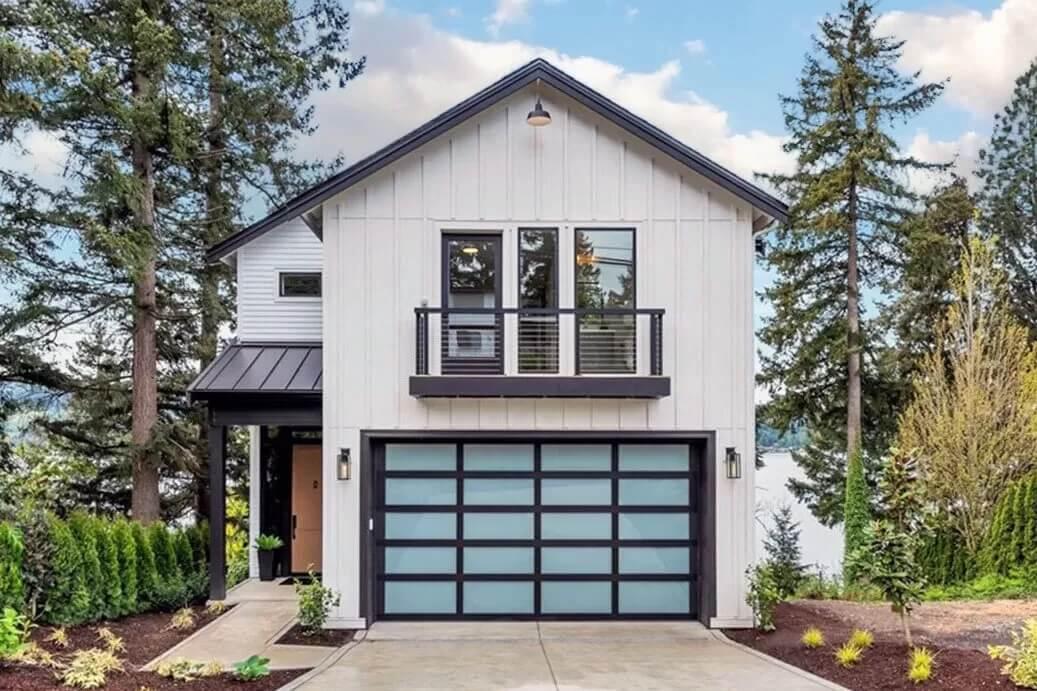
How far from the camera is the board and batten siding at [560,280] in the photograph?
10.6m

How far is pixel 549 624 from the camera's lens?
1069 centimetres

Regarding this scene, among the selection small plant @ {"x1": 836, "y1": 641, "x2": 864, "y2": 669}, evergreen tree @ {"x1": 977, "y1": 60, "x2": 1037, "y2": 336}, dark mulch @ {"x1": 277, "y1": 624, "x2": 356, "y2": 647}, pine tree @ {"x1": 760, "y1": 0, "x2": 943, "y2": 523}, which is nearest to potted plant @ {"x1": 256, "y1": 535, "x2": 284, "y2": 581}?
dark mulch @ {"x1": 277, "y1": 624, "x2": 356, "y2": 647}

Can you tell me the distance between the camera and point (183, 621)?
10.4 meters

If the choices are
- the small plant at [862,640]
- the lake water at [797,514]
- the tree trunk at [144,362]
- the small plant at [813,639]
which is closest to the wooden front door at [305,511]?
the tree trunk at [144,362]

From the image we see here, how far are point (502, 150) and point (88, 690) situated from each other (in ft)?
24.6

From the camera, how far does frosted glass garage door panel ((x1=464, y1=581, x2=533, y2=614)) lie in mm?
10844

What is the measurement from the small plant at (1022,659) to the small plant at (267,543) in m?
9.96

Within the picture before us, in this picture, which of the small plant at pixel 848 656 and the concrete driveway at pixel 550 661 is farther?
the small plant at pixel 848 656

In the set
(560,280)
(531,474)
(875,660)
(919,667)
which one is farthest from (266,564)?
(919,667)

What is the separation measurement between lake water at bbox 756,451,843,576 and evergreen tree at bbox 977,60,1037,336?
8.48 m

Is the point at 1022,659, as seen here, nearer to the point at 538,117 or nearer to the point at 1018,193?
the point at 538,117

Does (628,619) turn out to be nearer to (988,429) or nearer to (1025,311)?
(988,429)

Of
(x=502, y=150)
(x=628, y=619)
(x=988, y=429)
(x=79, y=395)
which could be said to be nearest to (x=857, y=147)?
(x=988, y=429)

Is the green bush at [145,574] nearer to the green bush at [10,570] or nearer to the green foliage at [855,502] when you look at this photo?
the green bush at [10,570]
